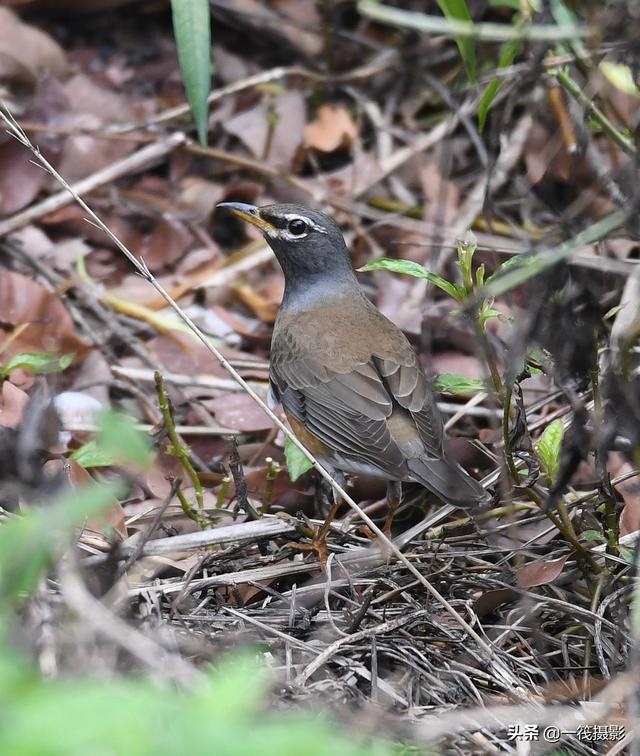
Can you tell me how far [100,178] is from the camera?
6895 millimetres

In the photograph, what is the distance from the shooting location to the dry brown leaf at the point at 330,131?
7742mm

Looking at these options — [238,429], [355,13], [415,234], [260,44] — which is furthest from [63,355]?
[355,13]

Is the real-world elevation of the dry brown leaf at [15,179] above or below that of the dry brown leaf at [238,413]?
above

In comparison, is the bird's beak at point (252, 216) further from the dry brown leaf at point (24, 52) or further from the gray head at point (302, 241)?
the dry brown leaf at point (24, 52)

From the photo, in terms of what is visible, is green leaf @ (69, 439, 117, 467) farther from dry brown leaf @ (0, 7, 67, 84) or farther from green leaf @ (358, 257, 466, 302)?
dry brown leaf @ (0, 7, 67, 84)

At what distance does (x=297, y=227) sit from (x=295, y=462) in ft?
5.30

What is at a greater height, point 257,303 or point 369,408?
point 369,408

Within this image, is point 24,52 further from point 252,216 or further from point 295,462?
point 295,462

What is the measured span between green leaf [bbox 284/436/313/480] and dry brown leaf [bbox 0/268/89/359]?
1.72m

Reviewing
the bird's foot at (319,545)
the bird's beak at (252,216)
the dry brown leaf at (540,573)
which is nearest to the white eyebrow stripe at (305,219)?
the bird's beak at (252,216)

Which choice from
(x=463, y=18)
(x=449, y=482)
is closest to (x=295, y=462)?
(x=449, y=482)

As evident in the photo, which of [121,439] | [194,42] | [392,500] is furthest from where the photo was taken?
[392,500]

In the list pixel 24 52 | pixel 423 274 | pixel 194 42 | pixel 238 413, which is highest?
pixel 194 42

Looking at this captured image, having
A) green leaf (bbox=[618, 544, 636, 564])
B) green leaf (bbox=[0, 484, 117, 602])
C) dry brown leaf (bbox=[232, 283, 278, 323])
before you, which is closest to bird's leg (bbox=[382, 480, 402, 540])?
green leaf (bbox=[618, 544, 636, 564])
